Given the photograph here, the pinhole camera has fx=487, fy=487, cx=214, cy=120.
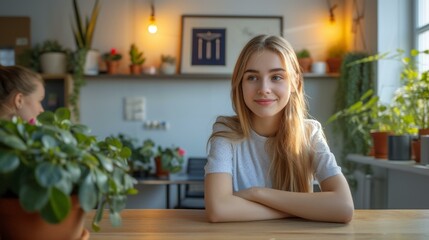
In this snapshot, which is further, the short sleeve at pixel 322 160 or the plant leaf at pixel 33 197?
the short sleeve at pixel 322 160

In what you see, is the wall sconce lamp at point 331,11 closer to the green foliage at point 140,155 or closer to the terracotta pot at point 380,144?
the terracotta pot at point 380,144

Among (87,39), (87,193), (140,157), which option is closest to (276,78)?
(87,193)

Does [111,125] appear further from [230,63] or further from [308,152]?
[308,152]

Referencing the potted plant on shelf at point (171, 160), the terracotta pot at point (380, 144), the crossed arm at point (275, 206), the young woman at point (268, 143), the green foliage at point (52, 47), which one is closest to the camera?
the crossed arm at point (275, 206)

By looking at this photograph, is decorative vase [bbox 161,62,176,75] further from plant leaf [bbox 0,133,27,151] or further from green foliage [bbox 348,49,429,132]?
plant leaf [bbox 0,133,27,151]

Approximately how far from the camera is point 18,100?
2338mm

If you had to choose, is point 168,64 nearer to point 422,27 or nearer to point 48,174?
point 422,27

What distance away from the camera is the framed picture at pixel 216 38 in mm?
5121

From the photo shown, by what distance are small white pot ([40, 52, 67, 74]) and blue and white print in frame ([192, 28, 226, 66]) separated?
54.1 inches

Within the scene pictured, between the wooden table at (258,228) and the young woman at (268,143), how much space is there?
0.34 feet

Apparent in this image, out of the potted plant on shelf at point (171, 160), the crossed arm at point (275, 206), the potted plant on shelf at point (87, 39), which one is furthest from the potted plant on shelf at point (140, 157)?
the crossed arm at point (275, 206)

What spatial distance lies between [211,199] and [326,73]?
12.8 feet

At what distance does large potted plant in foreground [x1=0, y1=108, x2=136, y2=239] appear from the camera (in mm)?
619

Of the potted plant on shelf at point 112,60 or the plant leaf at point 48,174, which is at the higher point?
the potted plant on shelf at point 112,60
